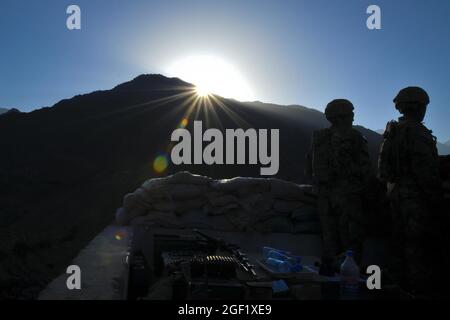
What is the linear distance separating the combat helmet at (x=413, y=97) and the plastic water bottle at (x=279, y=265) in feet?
9.66

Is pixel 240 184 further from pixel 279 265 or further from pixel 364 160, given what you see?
pixel 279 265

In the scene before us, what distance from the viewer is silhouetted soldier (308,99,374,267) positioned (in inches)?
233

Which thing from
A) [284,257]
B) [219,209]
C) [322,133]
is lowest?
[284,257]

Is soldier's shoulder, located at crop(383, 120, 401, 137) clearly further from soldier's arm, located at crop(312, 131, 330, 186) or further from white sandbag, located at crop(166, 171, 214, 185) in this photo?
white sandbag, located at crop(166, 171, 214, 185)

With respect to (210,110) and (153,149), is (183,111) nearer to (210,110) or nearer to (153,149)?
(210,110)

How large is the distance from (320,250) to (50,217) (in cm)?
1550

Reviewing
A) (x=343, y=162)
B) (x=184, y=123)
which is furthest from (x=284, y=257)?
(x=184, y=123)

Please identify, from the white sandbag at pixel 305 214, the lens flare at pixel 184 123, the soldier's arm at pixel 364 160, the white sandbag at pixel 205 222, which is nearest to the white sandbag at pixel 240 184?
the white sandbag at pixel 205 222

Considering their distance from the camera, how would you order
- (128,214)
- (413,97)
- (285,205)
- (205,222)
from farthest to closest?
(128,214) → (285,205) → (205,222) → (413,97)

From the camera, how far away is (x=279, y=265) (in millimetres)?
3570

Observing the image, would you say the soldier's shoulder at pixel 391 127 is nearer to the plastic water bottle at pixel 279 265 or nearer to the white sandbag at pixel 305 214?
the white sandbag at pixel 305 214

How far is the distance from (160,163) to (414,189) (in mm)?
Result: 27064

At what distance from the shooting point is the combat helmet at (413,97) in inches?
218
